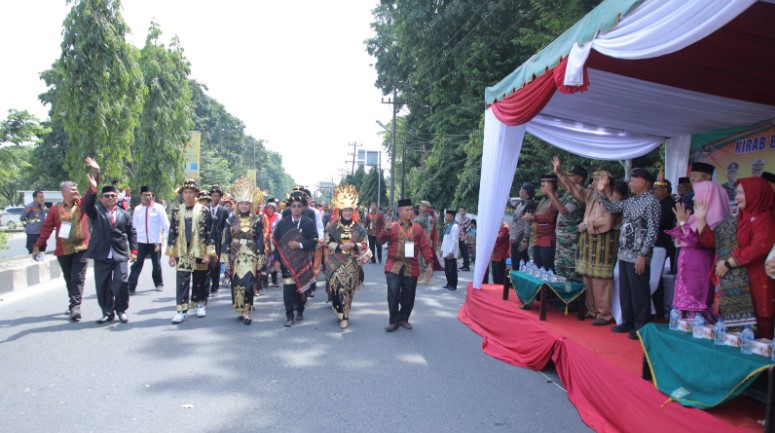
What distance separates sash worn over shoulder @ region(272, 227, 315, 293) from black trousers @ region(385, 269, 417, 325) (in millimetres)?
1215

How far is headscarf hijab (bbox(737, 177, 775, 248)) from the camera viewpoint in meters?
3.45

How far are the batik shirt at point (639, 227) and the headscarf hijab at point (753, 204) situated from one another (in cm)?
79

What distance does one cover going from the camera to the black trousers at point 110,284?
6059 mm

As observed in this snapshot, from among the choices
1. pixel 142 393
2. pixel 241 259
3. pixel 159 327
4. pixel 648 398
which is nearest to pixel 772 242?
pixel 648 398

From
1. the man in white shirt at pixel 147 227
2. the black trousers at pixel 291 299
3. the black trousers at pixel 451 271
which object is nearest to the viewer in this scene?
the black trousers at pixel 291 299

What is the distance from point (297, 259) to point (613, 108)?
15.8 ft

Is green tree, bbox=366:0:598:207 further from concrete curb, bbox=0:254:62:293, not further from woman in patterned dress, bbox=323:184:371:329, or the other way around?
concrete curb, bbox=0:254:62:293

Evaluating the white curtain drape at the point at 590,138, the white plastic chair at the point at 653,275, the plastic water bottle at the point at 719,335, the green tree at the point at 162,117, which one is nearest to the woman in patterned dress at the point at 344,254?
the white curtain drape at the point at 590,138

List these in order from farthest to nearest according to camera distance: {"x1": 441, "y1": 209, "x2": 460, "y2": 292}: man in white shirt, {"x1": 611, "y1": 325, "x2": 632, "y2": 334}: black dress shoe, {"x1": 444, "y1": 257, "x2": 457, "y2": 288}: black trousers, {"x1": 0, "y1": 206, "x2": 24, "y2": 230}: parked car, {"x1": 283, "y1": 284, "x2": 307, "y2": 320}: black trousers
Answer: {"x1": 0, "y1": 206, "x2": 24, "y2": 230}: parked car, {"x1": 444, "y1": 257, "x2": 457, "y2": 288}: black trousers, {"x1": 441, "y1": 209, "x2": 460, "y2": 292}: man in white shirt, {"x1": 283, "y1": 284, "x2": 307, "y2": 320}: black trousers, {"x1": 611, "y1": 325, "x2": 632, "y2": 334}: black dress shoe

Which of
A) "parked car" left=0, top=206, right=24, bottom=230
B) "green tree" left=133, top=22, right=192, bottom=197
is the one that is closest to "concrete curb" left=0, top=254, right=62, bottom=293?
"green tree" left=133, top=22, right=192, bottom=197

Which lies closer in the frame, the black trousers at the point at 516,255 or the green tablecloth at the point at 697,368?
the green tablecloth at the point at 697,368

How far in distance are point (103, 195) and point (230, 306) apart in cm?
263

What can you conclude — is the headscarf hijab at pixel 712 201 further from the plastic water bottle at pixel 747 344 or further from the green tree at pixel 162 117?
the green tree at pixel 162 117

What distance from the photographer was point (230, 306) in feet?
25.0
